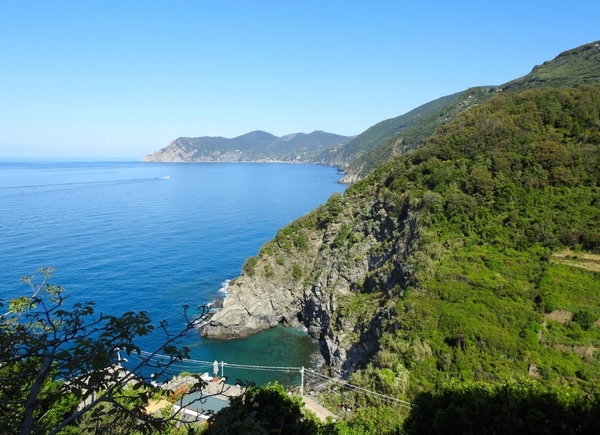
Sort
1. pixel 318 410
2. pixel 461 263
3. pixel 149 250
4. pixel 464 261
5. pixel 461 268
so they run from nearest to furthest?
pixel 318 410, pixel 461 268, pixel 461 263, pixel 464 261, pixel 149 250

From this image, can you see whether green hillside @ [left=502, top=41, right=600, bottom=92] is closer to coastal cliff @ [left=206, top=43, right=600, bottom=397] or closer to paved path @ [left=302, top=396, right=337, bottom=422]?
coastal cliff @ [left=206, top=43, right=600, bottom=397]

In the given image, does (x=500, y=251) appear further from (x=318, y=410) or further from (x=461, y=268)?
(x=318, y=410)

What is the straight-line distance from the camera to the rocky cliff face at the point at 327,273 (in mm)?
31516

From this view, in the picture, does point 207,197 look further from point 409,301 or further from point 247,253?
point 409,301

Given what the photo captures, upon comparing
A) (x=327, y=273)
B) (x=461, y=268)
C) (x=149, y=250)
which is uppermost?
(x=461, y=268)

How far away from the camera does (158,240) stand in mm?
61500

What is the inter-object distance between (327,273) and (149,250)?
3171 centimetres

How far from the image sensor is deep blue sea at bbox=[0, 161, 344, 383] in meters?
36.5

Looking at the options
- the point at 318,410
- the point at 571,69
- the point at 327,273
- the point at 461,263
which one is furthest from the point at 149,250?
the point at 571,69

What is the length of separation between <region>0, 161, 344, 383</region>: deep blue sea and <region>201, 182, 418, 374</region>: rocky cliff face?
90.2 inches

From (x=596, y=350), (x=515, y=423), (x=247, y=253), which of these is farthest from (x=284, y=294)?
(x=515, y=423)

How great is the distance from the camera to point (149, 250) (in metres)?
56.2

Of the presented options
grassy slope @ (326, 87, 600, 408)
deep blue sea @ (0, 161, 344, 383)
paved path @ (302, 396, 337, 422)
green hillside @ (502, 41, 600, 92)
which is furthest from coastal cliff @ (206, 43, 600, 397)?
green hillside @ (502, 41, 600, 92)

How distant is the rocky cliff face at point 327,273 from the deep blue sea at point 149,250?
229 cm
